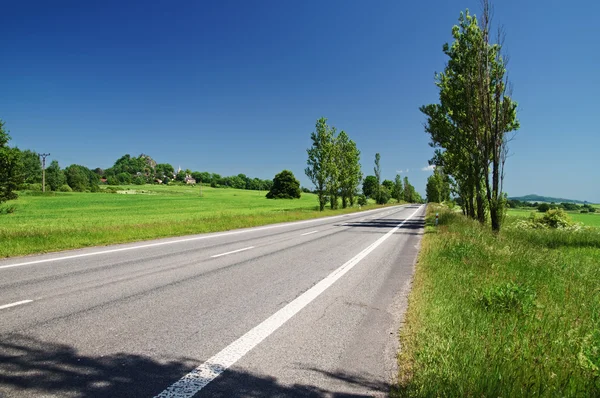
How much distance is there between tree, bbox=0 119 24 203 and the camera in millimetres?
30672

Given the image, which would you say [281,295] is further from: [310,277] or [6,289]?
[6,289]

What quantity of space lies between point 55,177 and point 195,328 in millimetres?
116428

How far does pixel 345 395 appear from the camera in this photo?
2809 mm

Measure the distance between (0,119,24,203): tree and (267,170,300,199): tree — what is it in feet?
207

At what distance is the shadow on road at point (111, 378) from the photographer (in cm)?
271

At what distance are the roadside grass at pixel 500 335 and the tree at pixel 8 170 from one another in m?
39.8

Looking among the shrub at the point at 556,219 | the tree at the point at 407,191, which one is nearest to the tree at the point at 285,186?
the tree at the point at 407,191

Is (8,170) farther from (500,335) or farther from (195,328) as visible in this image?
(500,335)

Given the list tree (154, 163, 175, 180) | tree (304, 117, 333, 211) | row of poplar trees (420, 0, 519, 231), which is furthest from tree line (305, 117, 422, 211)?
tree (154, 163, 175, 180)

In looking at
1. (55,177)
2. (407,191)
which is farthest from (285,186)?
(55,177)

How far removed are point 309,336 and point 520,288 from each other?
367cm

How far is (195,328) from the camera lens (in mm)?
4137

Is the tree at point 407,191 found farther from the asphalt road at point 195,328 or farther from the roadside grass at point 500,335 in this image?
the asphalt road at point 195,328

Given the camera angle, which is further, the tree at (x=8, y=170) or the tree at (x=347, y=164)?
the tree at (x=347, y=164)
